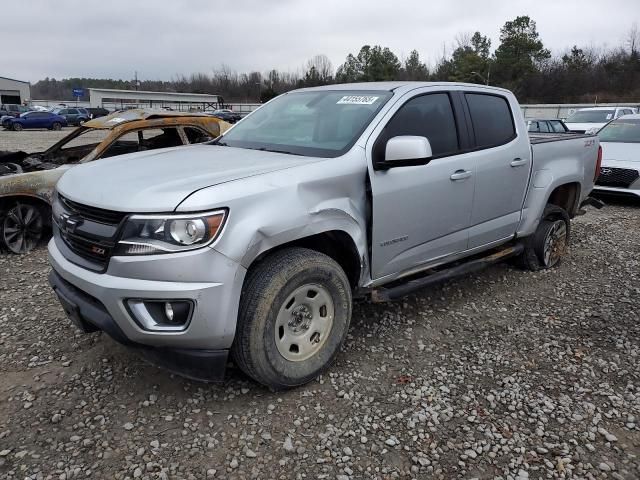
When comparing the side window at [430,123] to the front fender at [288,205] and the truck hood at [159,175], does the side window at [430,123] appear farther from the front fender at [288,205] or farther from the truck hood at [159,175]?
the truck hood at [159,175]

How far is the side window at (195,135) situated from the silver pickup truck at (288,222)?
9.64ft

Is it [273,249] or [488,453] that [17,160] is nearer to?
[273,249]

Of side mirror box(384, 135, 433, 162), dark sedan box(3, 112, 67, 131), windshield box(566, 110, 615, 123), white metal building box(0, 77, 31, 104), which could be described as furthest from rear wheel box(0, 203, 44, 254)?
white metal building box(0, 77, 31, 104)

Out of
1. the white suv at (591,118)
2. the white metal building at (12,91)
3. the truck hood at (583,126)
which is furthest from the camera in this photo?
the white metal building at (12,91)

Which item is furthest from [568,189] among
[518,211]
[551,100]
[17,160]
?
[551,100]

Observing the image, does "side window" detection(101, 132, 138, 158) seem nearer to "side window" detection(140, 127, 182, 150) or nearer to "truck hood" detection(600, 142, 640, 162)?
"side window" detection(140, 127, 182, 150)

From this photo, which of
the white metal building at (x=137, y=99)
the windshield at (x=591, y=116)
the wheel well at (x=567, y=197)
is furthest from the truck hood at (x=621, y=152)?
the white metal building at (x=137, y=99)

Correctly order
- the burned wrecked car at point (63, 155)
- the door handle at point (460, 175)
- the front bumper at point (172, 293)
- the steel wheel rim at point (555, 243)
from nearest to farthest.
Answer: the front bumper at point (172, 293) → the door handle at point (460, 175) → the steel wheel rim at point (555, 243) → the burned wrecked car at point (63, 155)

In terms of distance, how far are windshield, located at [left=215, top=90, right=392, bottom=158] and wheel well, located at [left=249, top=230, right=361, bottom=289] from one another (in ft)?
1.72

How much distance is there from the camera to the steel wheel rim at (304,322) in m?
2.89

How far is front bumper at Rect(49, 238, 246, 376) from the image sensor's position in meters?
2.43

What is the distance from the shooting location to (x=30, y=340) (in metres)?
3.68

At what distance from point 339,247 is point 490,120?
6.51 ft

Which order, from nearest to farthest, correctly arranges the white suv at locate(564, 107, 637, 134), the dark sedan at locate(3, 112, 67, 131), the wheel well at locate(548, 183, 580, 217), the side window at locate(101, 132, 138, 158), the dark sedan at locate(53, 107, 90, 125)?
the wheel well at locate(548, 183, 580, 217), the side window at locate(101, 132, 138, 158), the white suv at locate(564, 107, 637, 134), the dark sedan at locate(3, 112, 67, 131), the dark sedan at locate(53, 107, 90, 125)
